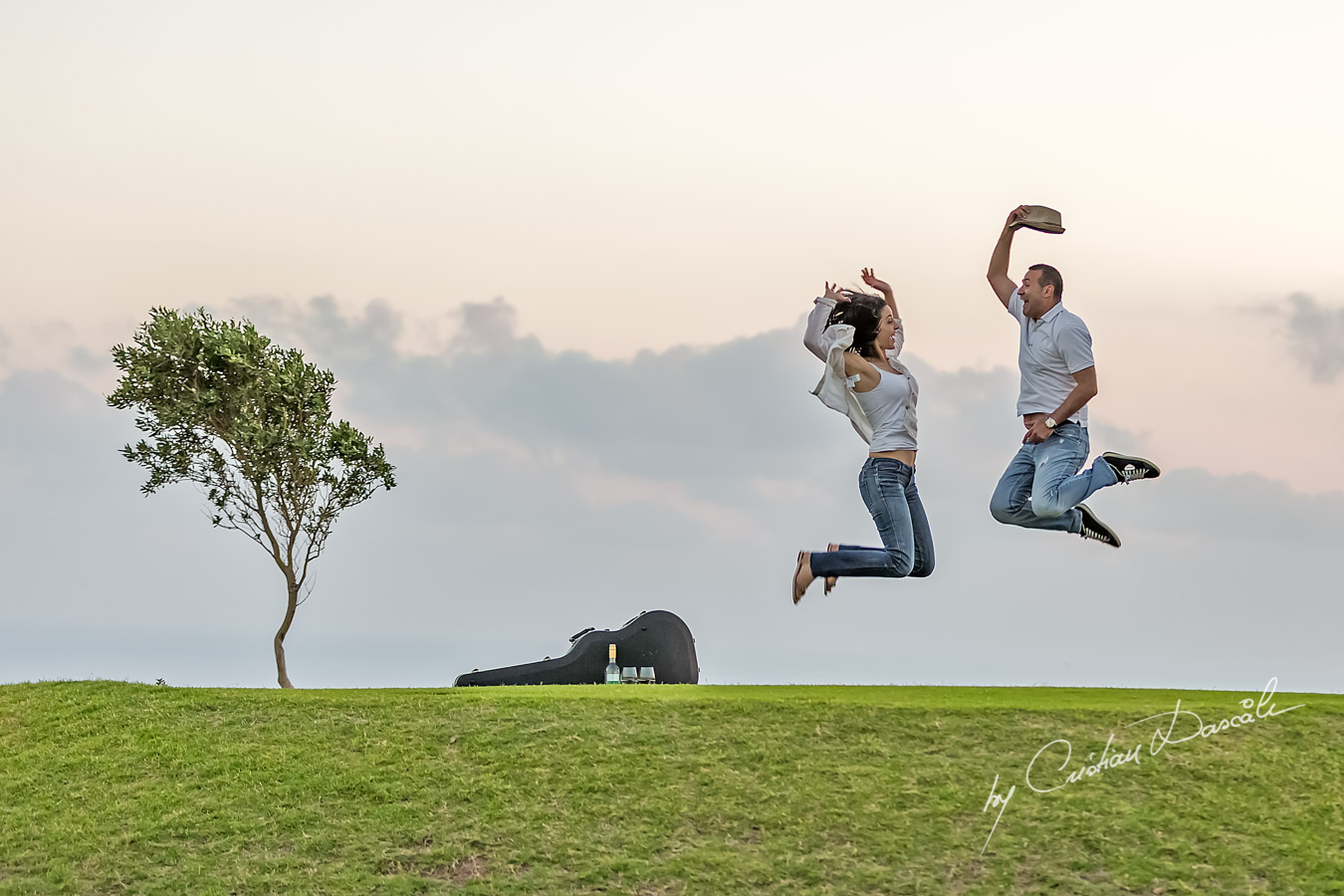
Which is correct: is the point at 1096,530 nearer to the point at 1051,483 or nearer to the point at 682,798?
the point at 1051,483

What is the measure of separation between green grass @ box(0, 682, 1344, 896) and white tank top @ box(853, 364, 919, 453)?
307 centimetres

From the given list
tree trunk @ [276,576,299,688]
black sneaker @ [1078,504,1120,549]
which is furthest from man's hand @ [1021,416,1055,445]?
tree trunk @ [276,576,299,688]

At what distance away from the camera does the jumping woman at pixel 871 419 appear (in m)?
10.1

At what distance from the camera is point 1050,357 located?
10211mm

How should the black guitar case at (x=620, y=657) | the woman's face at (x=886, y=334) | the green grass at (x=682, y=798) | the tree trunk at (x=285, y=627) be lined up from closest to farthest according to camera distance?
the green grass at (x=682, y=798) → the woman's face at (x=886, y=334) → the black guitar case at (x=620, y=657) → the tree trunk at (x=285, y=627)

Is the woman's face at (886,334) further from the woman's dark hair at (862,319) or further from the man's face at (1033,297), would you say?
the man's face at (1033,297)

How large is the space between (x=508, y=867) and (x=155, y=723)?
6.13 meters

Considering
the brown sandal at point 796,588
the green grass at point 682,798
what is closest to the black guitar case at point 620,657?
the green grass at point 682,798

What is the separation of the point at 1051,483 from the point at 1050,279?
1.79m

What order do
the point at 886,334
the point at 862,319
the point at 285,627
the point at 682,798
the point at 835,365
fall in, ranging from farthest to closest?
the point at 285,627 → the point at 682,798 → the point at 886,334 → the point at 862,319 → the point at 835,365

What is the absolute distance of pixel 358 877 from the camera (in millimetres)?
9922

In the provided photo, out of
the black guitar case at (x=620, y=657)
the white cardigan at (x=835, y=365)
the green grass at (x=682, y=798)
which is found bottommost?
the green grass at (x=682, y=798)

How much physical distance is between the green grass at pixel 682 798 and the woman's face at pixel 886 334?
12.6 feet

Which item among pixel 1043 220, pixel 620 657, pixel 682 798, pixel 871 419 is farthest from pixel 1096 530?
pixel 620 657
